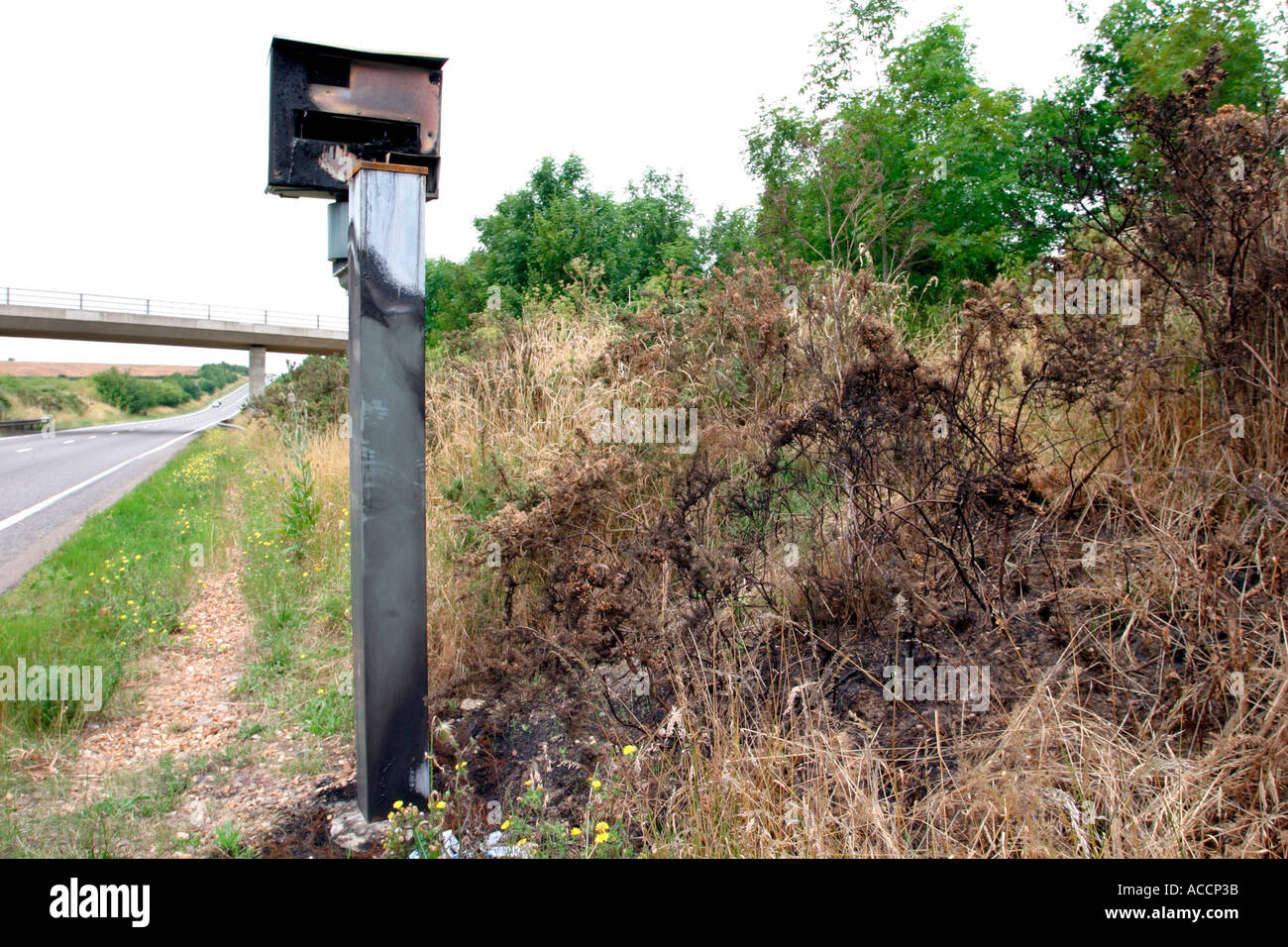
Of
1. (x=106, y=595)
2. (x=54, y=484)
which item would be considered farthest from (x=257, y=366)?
(x=106, y=595)

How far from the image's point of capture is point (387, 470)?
2.92 m

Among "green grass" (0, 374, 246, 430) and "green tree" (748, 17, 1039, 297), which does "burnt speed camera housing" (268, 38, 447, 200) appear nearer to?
"green tree" (748, 17, 1039, 297)

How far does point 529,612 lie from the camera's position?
14.4 ft

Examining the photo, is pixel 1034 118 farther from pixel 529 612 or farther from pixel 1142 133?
pixel 529 612

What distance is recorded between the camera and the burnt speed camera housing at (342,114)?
290 cm
